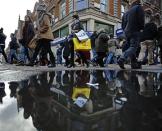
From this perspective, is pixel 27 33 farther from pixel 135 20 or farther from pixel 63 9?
pixel 63 9

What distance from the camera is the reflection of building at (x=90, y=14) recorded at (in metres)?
31.0

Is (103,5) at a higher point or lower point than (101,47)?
higher

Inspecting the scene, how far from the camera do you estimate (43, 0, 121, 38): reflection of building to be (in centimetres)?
3105

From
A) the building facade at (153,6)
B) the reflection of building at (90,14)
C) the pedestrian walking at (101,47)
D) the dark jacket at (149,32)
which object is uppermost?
the building facade at (153,6)

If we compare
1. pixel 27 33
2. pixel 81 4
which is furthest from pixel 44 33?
pixel 81 4

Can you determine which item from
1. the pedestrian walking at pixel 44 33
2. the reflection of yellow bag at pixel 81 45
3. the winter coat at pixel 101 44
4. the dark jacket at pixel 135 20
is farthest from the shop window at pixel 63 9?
the dark jacket at pixel 135 20

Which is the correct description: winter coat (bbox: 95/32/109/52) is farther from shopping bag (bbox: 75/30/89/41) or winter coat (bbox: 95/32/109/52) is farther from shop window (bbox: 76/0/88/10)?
shop window (bbox: 76/0/88/10)

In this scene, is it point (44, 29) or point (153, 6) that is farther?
point (153, 6)

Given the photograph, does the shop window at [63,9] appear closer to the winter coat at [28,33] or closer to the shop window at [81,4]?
the shop window at [81,4]

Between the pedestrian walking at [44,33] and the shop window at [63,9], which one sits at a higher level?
the shop window at [63,9]

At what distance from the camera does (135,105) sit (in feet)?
8.84

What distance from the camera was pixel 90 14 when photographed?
30703 mm

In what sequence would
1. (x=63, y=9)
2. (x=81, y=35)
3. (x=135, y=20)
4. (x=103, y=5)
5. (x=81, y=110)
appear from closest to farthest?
(x=81, y=110) → (x=135, y=20) → (x=81, y=35) → (x=103, y=5) → (x=63, y=9)

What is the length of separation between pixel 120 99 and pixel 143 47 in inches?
434
